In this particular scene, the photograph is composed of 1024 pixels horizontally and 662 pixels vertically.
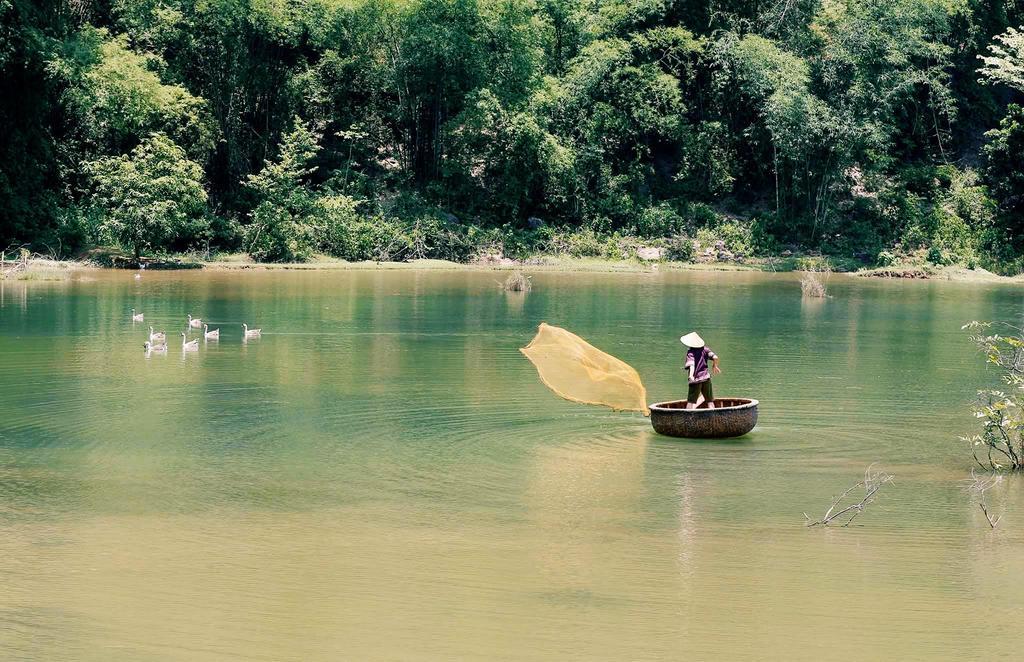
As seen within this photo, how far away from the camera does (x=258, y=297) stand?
34.4 metres

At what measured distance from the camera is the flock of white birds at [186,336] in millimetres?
22734

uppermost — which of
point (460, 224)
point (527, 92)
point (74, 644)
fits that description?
point (527, 92)

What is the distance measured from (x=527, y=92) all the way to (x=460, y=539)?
43067 mm

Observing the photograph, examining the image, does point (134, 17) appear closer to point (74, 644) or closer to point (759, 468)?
point (759, 468)

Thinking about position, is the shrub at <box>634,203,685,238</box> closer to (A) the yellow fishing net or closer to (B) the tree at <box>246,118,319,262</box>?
(B) the tree at <box>246,118,319,262</box>

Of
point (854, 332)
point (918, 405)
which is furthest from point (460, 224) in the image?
point (918, 405)

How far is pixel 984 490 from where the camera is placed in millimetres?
12656

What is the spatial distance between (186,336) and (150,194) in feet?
66.3

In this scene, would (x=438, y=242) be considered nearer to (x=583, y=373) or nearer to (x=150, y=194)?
(x=150, y=194)

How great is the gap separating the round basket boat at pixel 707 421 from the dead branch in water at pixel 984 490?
2.64 metres

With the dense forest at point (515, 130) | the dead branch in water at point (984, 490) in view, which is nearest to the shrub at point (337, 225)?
the dense forest at point (515, 130)

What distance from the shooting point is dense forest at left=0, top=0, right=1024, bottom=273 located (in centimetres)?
4578

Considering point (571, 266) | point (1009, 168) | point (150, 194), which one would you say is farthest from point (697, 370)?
point (1009, 168)

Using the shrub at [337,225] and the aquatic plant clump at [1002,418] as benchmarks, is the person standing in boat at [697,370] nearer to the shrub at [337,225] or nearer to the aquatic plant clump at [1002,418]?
the aquatic plant clump at [1002,418]
